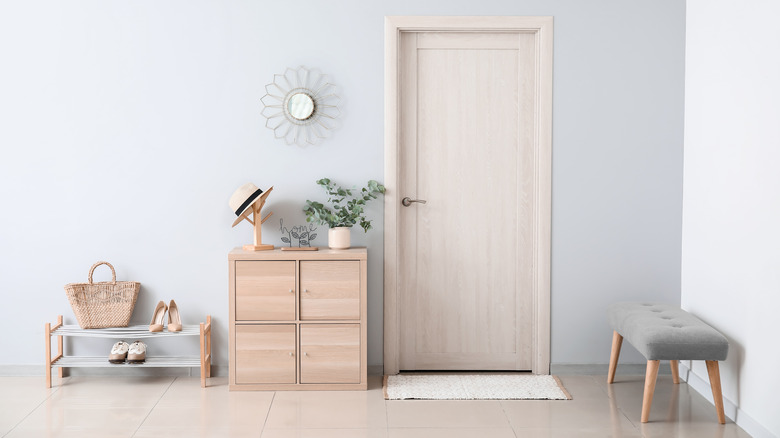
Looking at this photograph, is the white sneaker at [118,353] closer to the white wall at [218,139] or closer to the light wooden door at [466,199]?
the white wall at [218,139]

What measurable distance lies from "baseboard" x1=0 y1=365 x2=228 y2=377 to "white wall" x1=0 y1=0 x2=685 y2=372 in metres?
0.06

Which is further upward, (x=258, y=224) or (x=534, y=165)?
(x=534, y=165)

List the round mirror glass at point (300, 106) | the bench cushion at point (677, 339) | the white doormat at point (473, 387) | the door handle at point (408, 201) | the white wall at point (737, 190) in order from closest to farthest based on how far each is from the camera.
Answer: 1. the white wall at point (737, 190)
2. the bench cushion at point (677, 339)
3. the white doormat at point (473, 387)
4. the round mirror glass at point (300, 106)
5. the door handle at point (408, 201)

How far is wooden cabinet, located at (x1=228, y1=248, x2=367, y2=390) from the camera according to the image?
3.38m

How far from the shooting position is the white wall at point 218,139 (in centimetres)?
357

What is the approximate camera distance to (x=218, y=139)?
3611mm

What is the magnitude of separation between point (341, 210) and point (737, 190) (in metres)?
1.90

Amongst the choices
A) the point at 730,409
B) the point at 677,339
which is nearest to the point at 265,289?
the point at 677,339

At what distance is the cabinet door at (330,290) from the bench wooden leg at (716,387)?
166 centimetres

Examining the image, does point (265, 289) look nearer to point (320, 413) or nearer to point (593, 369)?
point (320, 413)

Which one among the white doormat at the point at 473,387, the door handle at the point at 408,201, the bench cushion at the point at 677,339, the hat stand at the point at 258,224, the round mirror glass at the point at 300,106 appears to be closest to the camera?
the bench cushion at the point at 677,339

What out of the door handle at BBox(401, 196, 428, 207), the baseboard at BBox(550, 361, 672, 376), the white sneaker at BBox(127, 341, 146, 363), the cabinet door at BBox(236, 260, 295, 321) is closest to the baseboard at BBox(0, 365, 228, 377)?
the white sneaker at BBox(127, 341, 146, 363)

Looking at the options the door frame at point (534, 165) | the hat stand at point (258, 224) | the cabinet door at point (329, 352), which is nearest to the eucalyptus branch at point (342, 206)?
the door frame at point (534, 165)

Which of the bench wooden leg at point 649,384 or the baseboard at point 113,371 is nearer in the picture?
the bench wooden leg at point 649,384
